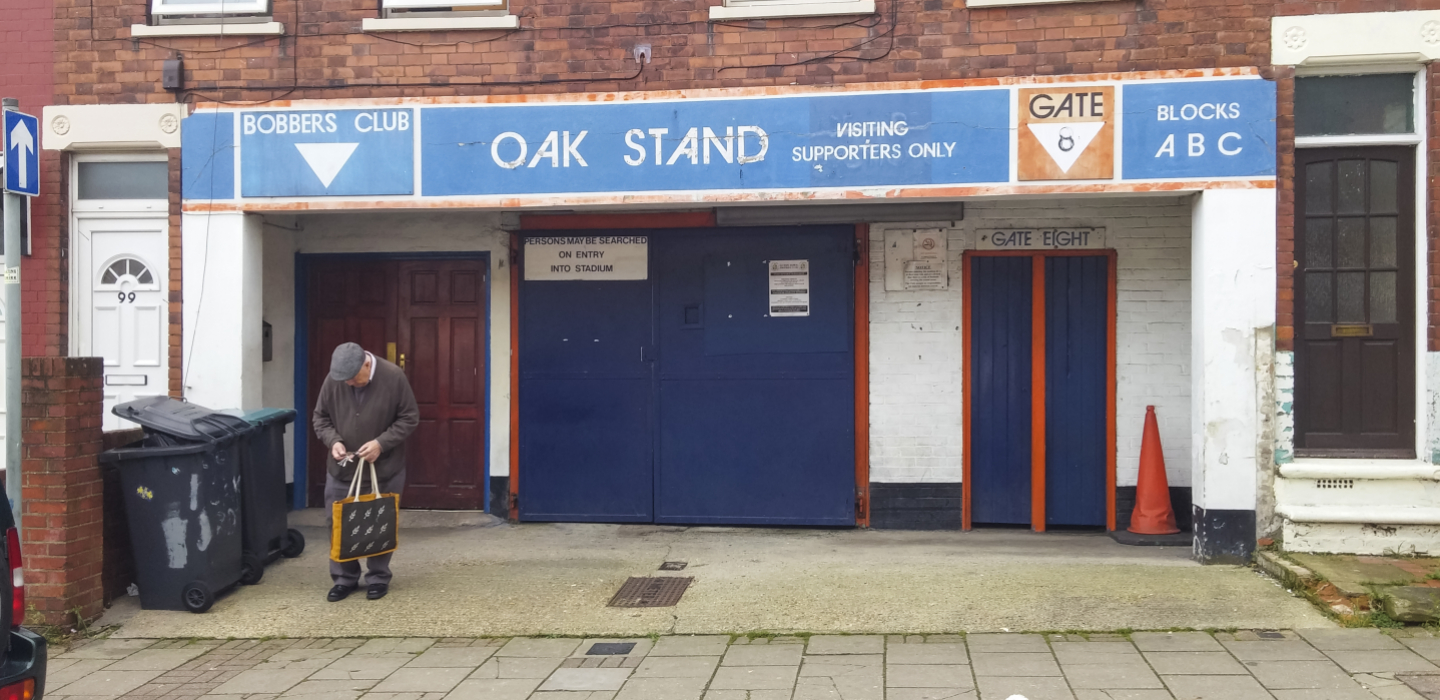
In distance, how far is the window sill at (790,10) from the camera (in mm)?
7559

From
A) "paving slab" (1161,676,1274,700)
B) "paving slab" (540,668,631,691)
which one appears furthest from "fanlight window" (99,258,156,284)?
"paving slab" (1161,676,1274,700)

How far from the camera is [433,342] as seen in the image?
930cm

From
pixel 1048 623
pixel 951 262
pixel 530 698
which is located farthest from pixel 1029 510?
pixel 530 698


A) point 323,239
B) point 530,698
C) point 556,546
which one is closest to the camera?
point 530,698

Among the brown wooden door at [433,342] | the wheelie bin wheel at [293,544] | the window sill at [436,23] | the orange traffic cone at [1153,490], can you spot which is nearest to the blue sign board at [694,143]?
the window sill at [436,23]

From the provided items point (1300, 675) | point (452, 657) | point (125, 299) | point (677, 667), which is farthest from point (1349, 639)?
point (125, 299)

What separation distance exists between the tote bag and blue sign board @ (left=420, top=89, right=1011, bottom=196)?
2.24 meters

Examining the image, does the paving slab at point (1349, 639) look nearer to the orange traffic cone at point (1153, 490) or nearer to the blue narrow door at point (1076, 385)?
the orange traffic cone at point (1153, 490)

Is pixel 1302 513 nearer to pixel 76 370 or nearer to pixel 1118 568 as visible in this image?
pixel 1118 568

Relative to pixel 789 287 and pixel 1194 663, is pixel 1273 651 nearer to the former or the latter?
pixel 1194 663

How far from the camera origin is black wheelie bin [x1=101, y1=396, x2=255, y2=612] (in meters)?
6.43

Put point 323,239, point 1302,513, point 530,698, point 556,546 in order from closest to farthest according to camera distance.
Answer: point 530,698
point 1302,513
point 556,546
point 323,239

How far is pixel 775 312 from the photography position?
8.70 meters

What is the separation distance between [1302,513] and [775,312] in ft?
12.8
